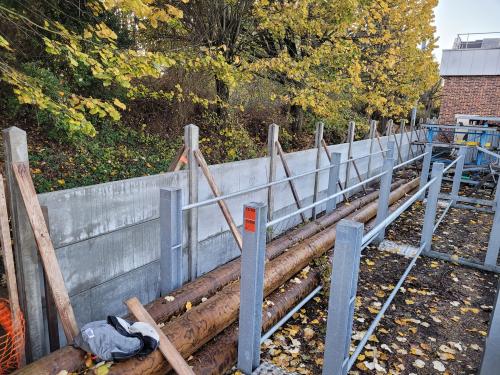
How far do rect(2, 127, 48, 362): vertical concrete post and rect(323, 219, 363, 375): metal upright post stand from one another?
7.35ft

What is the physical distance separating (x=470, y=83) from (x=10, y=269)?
20672 millimetres

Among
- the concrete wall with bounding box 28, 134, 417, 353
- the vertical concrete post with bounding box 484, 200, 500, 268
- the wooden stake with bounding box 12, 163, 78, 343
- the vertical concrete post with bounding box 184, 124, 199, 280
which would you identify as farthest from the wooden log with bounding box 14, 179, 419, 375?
the vertical concrete post with bounding box 484, 200, 500, 268

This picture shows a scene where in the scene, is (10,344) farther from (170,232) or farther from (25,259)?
(170,232)

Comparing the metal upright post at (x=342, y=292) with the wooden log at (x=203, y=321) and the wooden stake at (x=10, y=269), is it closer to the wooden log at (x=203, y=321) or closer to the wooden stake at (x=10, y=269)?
the wooden log at (x=203, y=321)

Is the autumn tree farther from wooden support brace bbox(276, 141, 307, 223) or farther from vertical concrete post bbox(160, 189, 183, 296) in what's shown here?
vertical concrete post bbox(160, 189, 183, 296)

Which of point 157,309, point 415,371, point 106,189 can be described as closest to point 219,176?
point 106,189

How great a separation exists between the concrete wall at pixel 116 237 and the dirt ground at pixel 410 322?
1.61m

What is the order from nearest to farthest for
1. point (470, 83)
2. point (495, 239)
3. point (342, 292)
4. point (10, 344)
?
point (342, 292), point (10, 344), point (495, 239), point (470, 83)

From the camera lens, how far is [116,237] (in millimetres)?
3773

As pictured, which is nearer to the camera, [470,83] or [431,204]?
[431,204]

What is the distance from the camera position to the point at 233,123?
980 cm

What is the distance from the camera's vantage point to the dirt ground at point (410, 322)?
3.33 meters

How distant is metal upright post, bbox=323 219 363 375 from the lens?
95.2 inches

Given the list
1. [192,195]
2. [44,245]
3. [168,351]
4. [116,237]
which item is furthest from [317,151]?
[44,245]
